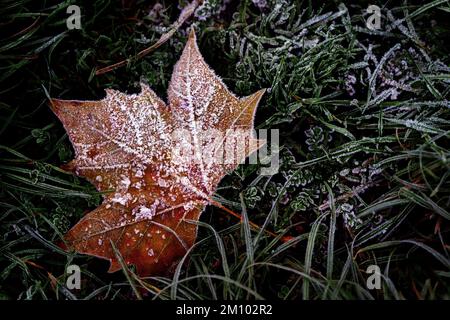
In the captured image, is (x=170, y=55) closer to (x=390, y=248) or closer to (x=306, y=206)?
(x=306, y=206)

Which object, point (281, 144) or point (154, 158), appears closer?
point (154, 158)
